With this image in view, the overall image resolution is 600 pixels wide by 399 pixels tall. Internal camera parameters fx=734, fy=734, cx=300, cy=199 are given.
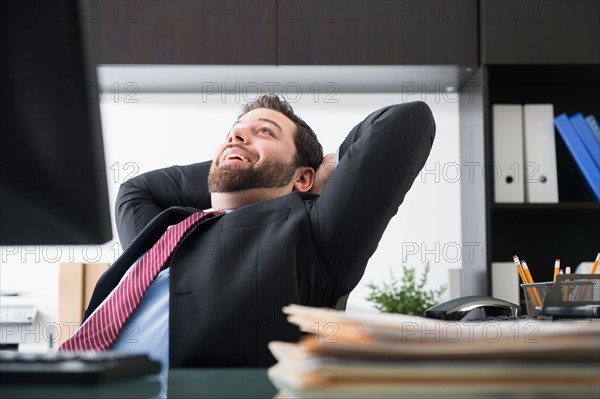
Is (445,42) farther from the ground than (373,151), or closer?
farther from the ground

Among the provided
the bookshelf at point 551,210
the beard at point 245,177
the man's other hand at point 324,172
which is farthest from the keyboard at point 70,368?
the bookshelf at point 551,210

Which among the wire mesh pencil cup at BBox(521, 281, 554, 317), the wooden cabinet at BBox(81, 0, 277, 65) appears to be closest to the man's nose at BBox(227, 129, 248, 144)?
the wooden cabinet at BBox(81, 0, 277, 65)

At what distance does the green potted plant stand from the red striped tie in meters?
1.15

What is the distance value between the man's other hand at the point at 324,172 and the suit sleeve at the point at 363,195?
340 mm

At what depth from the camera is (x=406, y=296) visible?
2465mm

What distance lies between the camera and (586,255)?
2.66 meters

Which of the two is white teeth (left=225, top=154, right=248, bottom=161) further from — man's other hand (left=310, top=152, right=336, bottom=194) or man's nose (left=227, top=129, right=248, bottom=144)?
man's other hand (left=310, top=152, right=336, bottom=194)

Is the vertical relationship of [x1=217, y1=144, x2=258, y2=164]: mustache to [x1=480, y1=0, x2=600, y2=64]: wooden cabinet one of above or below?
below

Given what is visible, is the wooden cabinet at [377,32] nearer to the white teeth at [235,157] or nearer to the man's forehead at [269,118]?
the man's forehead at [269,118]

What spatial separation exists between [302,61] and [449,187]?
0.73 metres

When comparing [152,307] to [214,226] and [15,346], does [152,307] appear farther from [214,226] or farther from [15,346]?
[15,346]

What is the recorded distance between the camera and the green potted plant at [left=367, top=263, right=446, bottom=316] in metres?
2.45

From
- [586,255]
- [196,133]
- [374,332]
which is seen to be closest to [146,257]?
[374,332]

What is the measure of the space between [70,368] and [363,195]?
3.19 feet
